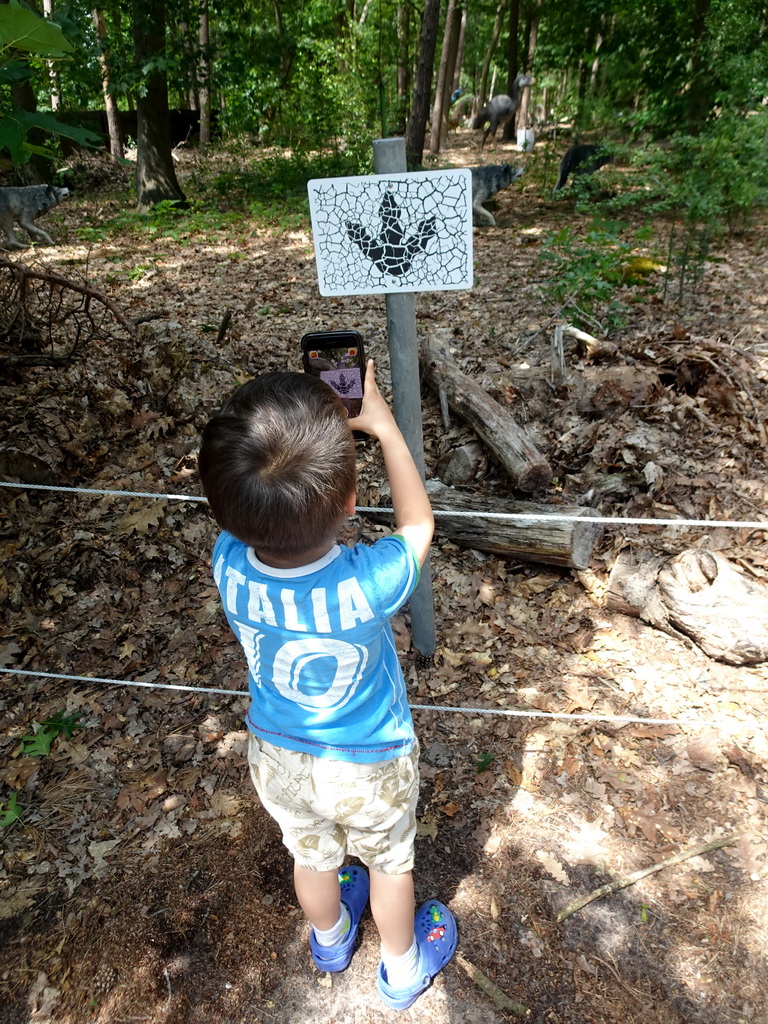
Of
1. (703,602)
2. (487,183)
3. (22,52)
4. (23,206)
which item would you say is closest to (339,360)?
(22,52)

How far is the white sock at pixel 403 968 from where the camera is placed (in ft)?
6.03

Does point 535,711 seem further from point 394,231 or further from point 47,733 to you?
point 47,733

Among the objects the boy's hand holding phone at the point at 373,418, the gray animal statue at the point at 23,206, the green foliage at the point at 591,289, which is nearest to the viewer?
the boy's hand holding phone at the point at 373,418

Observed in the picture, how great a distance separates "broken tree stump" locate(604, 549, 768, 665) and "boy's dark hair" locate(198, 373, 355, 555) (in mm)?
2409

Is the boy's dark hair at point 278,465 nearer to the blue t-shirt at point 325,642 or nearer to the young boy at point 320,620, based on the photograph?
the young boy at point 320,620

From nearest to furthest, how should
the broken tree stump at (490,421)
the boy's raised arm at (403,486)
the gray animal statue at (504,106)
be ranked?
the boy's raised arm at (403,486) → the broken tree stump at (490,421) → the gray animal statue at (504,106)

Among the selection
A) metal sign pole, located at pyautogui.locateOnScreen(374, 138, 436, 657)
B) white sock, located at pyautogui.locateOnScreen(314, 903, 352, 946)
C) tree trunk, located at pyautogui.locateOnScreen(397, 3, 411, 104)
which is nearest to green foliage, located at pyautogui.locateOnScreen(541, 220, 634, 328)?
metal sign pole, located at pyautogui.locateOnScreen(374, 138, 436, 657)

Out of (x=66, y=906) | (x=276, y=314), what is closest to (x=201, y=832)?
(x=66, y=906)

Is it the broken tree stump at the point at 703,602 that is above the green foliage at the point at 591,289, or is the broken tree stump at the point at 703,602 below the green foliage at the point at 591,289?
below

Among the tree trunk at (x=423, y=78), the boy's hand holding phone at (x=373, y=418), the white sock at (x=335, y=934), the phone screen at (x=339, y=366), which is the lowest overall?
the white sock at (x=335, y=934)

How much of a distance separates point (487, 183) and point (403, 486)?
10.7m

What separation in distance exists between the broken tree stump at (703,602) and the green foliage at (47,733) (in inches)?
107

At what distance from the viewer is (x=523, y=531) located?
3.50 metres

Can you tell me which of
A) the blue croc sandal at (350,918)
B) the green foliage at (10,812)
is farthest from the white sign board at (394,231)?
the green foliage at (10,812)
